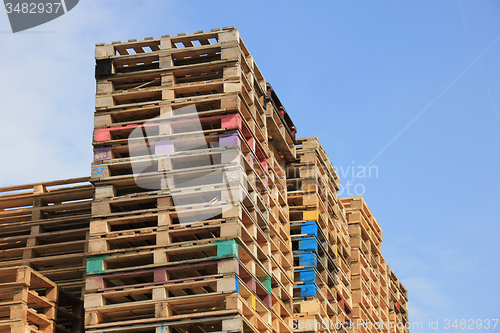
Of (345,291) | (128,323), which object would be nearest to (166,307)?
(128,323)

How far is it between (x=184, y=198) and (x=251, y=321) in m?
3.35

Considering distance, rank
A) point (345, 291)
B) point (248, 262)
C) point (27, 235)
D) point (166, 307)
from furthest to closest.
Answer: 1. point (345, 291)
2. point (27, 235)
3. point (248, 262)
4. point (166, 307)

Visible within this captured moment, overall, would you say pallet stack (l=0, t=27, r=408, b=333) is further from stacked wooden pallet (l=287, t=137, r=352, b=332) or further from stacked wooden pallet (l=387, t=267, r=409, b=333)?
stacked wooden pallet (l=387, t=267, r=409, b=333)

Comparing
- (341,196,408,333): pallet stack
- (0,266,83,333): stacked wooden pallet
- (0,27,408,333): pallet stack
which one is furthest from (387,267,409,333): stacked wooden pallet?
(0,266,83,333): stacked wooden pallet

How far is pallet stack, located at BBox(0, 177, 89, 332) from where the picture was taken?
22.5m

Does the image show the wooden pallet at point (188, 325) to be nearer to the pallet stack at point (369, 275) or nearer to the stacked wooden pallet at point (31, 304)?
the stacked wooden pallet at point (31, 304)

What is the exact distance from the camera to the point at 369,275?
3428cm

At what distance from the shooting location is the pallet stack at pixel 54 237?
2252cm

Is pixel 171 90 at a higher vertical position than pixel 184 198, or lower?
higher

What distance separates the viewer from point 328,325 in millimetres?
26516

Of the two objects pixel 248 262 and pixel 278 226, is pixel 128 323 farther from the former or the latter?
pixel 278 226

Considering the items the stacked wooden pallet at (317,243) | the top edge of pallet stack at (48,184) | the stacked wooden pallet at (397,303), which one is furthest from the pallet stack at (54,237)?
the stacked wooden pallet at (397,303)

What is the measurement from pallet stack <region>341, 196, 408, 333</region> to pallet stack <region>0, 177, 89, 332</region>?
11.3 meters

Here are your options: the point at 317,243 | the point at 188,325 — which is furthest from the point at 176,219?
the point at 317,243
